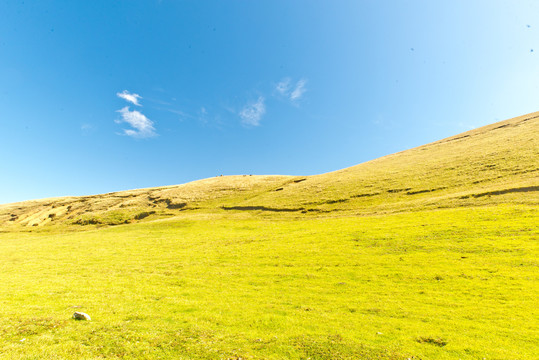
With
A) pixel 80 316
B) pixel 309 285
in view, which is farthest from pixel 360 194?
pixel 80 316

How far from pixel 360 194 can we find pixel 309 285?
50.3 meters

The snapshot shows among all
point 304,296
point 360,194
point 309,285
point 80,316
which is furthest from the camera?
point 360,194

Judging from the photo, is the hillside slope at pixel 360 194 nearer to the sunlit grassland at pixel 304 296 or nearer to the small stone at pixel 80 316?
the sunlit grassland at pixel 304 296

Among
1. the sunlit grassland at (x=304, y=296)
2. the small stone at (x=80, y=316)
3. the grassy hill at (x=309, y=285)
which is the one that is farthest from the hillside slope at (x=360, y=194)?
the small stone at (x=80, y=316)

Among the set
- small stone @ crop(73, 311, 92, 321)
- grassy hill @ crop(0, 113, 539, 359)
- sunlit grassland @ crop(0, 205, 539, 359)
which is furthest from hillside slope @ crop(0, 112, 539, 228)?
small stone @ crop(73, 311, 92, 321)

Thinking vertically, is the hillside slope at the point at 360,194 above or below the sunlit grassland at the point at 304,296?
above

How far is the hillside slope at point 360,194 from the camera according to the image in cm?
4912

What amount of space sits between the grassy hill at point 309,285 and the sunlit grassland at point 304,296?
0.11 meters

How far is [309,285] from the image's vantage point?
22.4 metres

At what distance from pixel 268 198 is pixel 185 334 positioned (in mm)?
69464

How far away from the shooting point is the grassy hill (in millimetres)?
12625

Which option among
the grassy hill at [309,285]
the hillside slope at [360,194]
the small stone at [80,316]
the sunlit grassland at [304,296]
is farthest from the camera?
the hillside slope at [360,194]

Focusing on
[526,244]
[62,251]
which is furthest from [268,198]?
[526,244]

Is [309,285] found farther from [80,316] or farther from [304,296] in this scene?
[80,316]
